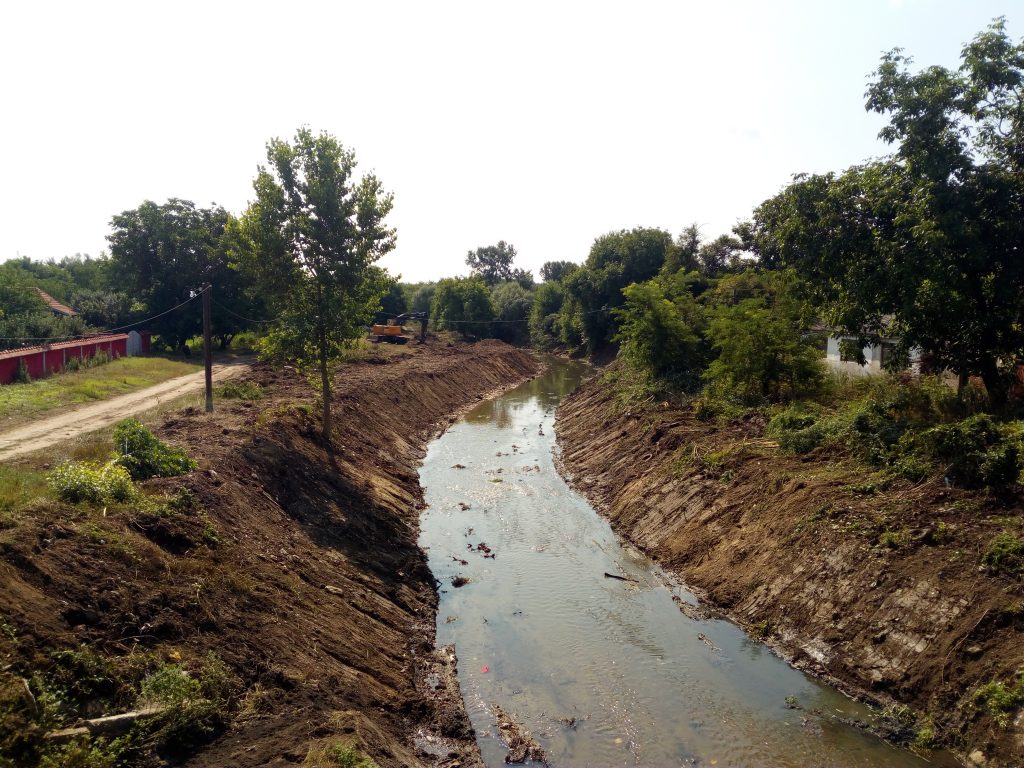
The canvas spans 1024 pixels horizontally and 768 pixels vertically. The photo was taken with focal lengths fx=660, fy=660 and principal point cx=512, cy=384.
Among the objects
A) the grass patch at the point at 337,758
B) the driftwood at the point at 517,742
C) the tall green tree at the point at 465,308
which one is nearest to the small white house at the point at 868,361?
the driftwood at the point at 517,742

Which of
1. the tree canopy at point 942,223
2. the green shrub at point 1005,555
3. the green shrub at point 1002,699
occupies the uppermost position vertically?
the tree canopy at point 942,223

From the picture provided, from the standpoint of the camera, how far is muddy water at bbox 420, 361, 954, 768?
1166 centimetres

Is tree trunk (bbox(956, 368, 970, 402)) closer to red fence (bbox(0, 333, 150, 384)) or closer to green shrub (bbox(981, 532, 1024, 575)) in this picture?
green shrub (bbox(981, 532, 1024, 575))

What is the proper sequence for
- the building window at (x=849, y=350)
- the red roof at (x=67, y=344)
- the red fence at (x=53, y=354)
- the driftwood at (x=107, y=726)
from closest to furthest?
1. the driftwood at (x=107, y=726)
2. the building window at (x=849, y=350)
3. the red fence at (x=53, y=354)
4. the red roof at (x=67, y=344)

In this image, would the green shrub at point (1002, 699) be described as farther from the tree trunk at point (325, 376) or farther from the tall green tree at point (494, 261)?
the tall green tree at point (494, 261)

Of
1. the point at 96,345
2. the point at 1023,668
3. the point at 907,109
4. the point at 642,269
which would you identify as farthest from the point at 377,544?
the point at 642,269

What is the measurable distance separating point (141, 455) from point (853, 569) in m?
16.4

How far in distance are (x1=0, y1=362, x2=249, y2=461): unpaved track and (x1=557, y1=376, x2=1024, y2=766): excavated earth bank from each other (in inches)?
719

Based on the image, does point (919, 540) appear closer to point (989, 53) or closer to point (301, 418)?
point (989, 53)

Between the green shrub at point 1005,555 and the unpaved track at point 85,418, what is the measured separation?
22870 millimetres

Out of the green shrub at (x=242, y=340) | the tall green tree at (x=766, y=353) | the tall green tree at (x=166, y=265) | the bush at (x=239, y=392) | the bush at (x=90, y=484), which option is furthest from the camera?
the green shrub at (x=242, y=340)

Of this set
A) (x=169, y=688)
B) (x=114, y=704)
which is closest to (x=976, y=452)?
(x=169, y=688)

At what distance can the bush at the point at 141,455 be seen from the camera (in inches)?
603

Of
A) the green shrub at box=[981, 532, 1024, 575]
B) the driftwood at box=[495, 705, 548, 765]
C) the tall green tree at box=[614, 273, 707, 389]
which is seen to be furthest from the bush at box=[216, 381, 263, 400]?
the green shrub at box=[981, 532, 1024, 575]
